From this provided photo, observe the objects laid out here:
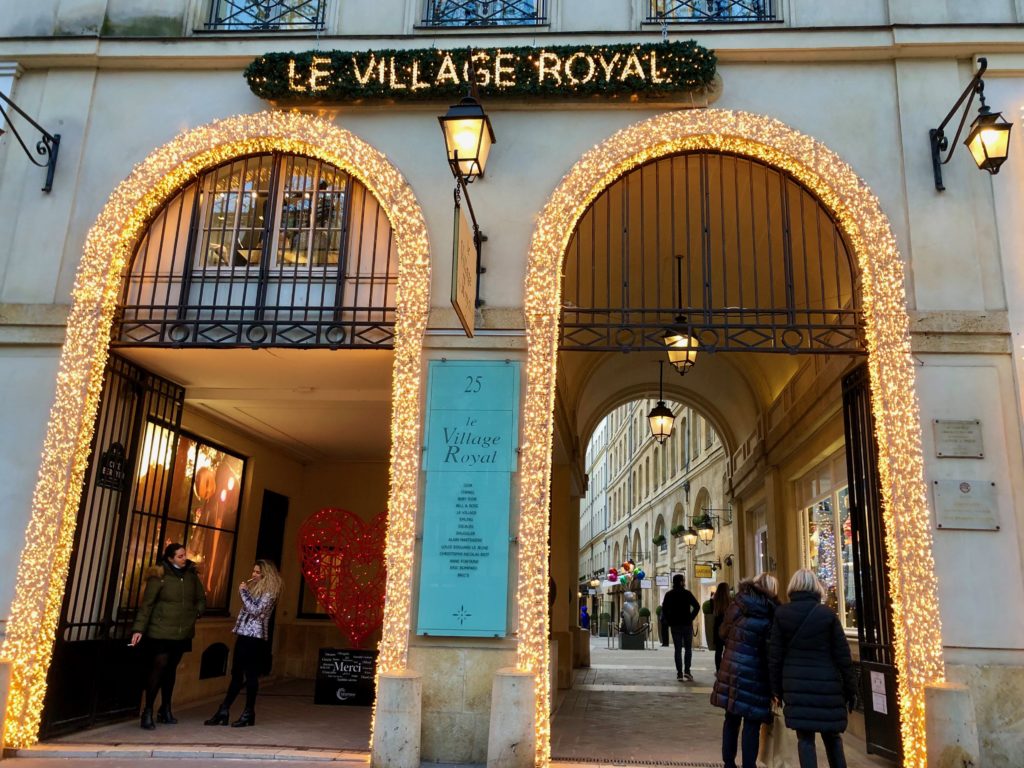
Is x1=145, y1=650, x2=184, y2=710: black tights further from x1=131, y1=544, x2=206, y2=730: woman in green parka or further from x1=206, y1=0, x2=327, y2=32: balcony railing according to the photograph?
x1=206, y1=0, x2=327, y2=32: balcony railing

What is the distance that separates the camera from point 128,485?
27.9 ft

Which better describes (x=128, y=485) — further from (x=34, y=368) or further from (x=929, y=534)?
(x=929, y=534)

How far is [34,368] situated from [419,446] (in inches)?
147

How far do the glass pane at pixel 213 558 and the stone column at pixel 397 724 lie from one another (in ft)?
16.2

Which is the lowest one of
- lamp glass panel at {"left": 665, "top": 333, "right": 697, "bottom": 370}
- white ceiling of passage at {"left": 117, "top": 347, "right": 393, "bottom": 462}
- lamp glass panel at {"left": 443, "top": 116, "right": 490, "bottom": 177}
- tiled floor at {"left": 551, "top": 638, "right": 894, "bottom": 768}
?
tiled floor at {"left": 551, "top": 638, "right": 894, "bottom": 768}

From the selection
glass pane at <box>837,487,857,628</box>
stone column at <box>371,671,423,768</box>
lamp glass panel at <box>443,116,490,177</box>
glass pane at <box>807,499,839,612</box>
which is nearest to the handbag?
stone column at <box>371,671,423,768</box>

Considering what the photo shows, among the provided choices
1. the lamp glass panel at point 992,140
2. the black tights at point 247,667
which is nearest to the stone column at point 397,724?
the black tights at point 247,667

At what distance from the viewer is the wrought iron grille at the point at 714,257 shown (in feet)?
25.0

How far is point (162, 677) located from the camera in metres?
8.32

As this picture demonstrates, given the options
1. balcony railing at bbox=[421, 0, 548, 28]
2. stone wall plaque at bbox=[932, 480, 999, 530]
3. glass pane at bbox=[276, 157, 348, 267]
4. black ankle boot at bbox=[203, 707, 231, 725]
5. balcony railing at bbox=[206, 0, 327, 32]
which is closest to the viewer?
stone wall plaque at bbox=[932, 480, 999, 530]

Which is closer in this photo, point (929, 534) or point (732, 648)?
point (732, 648)

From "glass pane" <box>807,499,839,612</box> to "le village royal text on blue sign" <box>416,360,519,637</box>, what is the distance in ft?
16.2

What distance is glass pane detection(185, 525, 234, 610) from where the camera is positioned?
1053cm

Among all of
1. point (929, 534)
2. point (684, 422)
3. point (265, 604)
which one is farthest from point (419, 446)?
point (684, 422)
